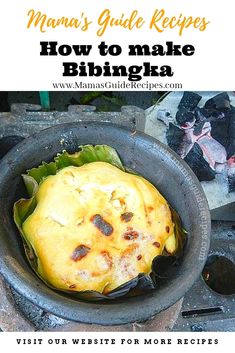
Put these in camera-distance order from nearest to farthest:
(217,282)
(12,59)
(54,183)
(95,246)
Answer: (95,246)
(54,183)
(12,59)
(217,282)

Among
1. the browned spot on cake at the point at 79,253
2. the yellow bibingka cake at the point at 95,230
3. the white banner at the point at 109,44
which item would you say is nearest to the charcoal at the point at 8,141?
the white banner at the point at 109,44

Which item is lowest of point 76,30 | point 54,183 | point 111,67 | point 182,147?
point 182,147

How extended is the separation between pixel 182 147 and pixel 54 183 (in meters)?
1.05

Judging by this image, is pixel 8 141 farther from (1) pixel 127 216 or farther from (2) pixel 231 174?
(2) pixel 231 174

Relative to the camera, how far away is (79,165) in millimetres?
2146

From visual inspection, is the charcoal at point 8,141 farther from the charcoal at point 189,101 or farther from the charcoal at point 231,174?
the charcoal at point 231,174

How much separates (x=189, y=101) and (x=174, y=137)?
230mm

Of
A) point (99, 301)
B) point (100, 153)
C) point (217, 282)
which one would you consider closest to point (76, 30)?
point (100, 153)

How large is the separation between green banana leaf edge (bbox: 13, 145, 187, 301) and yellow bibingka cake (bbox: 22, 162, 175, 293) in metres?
0.03

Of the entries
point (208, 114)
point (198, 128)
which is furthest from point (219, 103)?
point (198, 128)

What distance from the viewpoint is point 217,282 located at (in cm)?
276

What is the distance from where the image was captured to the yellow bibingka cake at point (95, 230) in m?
1.86

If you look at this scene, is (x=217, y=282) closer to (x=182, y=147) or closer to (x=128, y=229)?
(x=182, y=147)
